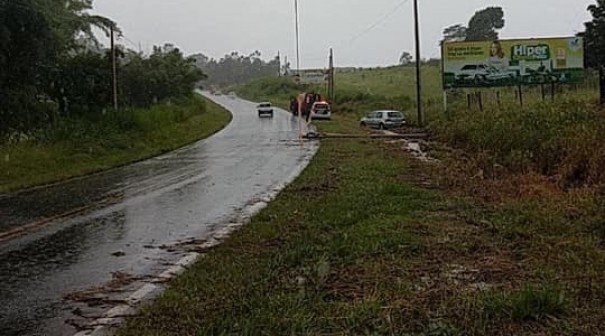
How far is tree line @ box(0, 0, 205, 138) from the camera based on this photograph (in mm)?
23844

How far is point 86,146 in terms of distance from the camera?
27.1m

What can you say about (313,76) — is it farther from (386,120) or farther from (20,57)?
(20,57)

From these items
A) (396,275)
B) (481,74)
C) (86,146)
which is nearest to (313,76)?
(481,74)

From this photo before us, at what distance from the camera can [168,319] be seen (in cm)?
633

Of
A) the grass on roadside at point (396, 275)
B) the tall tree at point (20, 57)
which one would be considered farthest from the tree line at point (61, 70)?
the grass on roadside at point (396, 275)

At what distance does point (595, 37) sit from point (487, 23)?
151 feet

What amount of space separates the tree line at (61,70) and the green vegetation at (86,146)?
92cm

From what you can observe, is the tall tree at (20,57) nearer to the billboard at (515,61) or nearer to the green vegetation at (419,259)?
the green vegetation at (419,259)

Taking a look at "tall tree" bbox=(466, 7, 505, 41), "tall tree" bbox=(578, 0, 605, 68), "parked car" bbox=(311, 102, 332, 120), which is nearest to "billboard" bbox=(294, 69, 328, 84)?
"tall tree" bbox=(466, 7, 505, 41)

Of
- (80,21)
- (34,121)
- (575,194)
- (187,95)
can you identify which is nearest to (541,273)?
(575,194)

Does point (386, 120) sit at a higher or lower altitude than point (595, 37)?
lower

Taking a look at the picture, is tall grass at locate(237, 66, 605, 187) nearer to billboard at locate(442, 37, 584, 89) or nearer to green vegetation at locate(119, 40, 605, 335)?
green vegetation at locate(119, 40, 605, 335)

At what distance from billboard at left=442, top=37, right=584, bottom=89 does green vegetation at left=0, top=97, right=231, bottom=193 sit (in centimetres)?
1395

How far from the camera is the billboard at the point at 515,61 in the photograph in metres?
39.3
